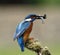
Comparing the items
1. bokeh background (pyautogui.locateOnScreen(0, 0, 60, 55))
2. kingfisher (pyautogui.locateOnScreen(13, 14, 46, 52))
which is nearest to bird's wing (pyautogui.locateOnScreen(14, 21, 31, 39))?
kingfisher (pyautogui.locateOnScreen(13, 14, 46, 52))

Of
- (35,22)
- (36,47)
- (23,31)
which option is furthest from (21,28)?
(35,22)

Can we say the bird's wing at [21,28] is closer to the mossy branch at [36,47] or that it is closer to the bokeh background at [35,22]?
the mossy branch at [36,47]

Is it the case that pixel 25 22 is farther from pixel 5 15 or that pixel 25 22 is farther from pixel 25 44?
pixel 5 15

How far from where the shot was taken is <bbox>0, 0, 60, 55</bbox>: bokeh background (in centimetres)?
620

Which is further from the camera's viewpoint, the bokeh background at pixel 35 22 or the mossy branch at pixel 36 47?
the bokeh background at pixel 35 22

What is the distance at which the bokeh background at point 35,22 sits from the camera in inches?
244

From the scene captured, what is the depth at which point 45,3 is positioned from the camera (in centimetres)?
982

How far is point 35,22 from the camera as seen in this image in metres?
7.80

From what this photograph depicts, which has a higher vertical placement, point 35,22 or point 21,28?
point 21,28

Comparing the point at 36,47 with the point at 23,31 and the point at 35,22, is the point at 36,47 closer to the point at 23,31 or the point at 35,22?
the point at 23,31

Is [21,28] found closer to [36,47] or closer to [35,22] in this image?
[36,47]

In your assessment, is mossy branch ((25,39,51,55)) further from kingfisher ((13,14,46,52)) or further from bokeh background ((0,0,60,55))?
bokeh background ((0,0,60,55))

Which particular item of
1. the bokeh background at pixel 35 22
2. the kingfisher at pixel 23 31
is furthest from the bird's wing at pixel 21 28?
the bokeh background at pixel 35 22

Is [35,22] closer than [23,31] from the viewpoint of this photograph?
No
